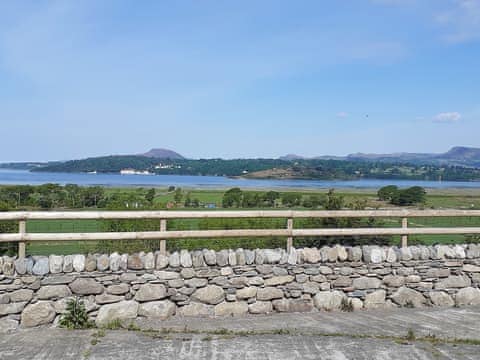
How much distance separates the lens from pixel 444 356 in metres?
5.18

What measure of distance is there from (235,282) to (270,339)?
4.39ft

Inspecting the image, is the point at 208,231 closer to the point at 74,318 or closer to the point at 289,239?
the point at 289,239

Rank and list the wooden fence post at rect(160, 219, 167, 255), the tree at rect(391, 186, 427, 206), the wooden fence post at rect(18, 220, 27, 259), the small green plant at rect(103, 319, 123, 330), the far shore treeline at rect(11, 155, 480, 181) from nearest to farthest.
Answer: the small green plant at rect(103, 319, 123, 330) → the wooden fence post at rect(18, 220, 27, 259) → the wooden fence post at rect(160, 219, 167, 255) → the tree at rect(391, 186, 427, 206) → the far shore treeline at rect(11, 155, 480, 181)

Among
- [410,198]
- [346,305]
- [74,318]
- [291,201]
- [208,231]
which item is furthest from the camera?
[291,201]

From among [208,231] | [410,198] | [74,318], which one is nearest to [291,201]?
[410,198]

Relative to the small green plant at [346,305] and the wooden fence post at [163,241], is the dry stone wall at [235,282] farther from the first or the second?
the wooden fence post at [163,241]

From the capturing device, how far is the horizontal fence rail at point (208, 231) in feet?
20.7

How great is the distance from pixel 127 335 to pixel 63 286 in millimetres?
1201

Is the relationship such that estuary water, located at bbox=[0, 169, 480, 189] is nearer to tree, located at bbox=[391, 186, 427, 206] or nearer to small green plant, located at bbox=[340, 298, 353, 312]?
tree, located at bbox=[391, 186, 427, 206]

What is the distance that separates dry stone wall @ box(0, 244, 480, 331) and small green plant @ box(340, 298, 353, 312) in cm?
2

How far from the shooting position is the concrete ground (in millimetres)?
5134

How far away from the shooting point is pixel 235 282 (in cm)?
688

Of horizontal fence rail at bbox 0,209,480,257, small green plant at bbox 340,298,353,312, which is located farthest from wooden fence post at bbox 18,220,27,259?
small green plant at bbox 340,298,353,312

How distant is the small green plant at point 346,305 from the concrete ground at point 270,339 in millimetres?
359
